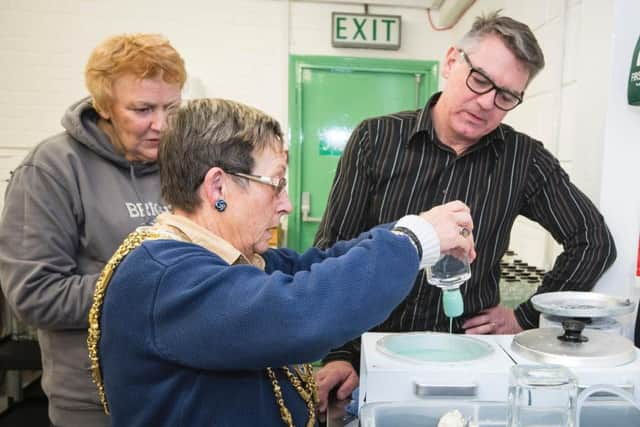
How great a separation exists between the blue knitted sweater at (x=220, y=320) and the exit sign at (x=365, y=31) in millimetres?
3394

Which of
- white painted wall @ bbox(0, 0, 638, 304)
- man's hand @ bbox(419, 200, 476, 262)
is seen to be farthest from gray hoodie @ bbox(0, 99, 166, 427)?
white painted wall @ bbox(0, 0, 638, 304)

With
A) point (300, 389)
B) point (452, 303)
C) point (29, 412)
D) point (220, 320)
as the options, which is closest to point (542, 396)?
point (452, 303)

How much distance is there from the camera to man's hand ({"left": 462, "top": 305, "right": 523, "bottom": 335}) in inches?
57.2

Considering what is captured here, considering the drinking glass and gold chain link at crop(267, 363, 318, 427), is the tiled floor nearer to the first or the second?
gold chain link at crop(267, 363, 318, 427)

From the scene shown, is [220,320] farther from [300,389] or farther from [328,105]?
[328,105]

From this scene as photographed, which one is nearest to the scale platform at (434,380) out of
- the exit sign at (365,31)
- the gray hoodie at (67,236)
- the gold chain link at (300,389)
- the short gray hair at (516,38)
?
the gold chain link at (300,389)

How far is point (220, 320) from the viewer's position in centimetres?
70

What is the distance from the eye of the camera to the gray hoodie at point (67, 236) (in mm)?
1178

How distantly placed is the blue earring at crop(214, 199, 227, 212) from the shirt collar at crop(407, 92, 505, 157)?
2.71 feet

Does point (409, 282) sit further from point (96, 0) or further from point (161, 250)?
point (96, 0)

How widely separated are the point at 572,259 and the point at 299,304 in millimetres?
1094

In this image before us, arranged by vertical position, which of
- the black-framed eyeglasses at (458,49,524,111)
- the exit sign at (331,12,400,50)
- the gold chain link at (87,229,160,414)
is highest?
the exit sign at (331,12,400,50)

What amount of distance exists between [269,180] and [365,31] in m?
3.34

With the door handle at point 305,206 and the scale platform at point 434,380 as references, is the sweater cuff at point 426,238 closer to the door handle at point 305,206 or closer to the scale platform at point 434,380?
the scale platform at point 434,380
